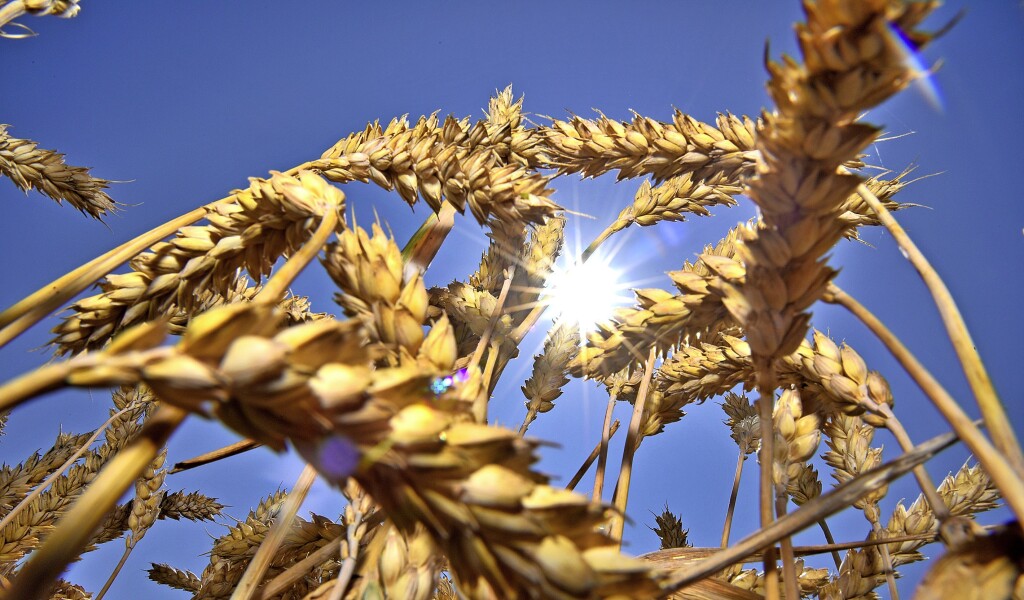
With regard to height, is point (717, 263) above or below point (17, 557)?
below

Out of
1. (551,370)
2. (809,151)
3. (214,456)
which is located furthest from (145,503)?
(809,151)

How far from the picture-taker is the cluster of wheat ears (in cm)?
45

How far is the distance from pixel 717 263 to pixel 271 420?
793 millimetres

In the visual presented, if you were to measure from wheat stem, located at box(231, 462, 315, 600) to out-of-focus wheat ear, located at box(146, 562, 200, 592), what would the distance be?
9.64 feet

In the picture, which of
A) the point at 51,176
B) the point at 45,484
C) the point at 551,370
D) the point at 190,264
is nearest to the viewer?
the point at 190,264

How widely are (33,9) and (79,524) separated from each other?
2.06 meters

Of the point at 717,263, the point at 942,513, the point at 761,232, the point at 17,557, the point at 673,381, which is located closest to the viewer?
the point at 942,513

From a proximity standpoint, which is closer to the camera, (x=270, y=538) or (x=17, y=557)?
(x=270, y=538)

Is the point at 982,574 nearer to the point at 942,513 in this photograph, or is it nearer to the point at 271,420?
the point at 942,513

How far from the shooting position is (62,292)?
768 millimetres

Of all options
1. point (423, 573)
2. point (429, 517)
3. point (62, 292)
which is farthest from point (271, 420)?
point (62, 292)

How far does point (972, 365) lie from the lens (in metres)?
0.61

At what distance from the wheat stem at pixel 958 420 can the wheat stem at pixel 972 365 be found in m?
0.01

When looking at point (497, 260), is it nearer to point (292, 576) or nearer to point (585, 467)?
point (585, 467)
